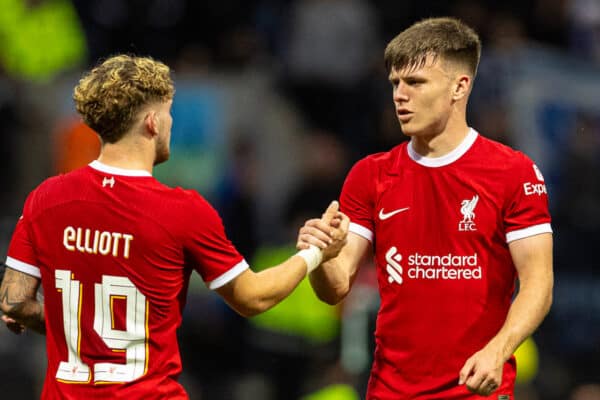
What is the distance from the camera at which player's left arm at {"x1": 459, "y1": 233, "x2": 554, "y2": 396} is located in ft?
15.6

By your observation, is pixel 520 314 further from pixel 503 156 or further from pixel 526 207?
pixel 503 156

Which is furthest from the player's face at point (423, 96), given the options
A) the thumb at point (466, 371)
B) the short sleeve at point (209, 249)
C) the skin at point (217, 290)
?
the thumb at point (466, 371)

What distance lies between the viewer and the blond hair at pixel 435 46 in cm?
523

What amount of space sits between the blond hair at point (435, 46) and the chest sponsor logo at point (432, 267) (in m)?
0.83

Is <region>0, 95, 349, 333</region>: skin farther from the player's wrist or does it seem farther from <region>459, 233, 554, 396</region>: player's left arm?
<region>459, 233, 554, 396</region>: player's left arm

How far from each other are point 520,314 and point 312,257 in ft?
3.13

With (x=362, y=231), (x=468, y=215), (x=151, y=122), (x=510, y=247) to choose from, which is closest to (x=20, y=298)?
(x=151, y=122)

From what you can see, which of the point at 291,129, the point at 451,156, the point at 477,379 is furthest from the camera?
the point at 291,129

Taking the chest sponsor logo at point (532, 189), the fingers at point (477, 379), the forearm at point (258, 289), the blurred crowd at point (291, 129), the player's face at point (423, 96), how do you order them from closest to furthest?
the fingers at point (477, 379), the forearm at point (258, 289), the chest sponsor logo at point (532, 189), the player's face at point (423, 96), the blurred crowd at point (291, 129)

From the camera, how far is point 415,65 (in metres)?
5.23

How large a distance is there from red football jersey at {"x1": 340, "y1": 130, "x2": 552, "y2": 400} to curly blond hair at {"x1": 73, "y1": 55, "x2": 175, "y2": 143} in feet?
3.95

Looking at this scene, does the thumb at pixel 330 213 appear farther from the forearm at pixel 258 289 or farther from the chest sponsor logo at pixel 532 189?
the chest sponsor logo at pixel 532 189

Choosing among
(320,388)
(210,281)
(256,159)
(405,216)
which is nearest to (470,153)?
(405,216)

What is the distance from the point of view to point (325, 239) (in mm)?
5312
